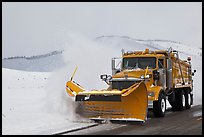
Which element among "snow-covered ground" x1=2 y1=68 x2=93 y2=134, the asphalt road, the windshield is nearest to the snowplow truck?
the windshield

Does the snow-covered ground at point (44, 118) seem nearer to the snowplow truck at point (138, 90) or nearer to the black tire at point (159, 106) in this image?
the snowplow truck at point (138, 90)

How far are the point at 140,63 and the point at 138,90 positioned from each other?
8.59ft

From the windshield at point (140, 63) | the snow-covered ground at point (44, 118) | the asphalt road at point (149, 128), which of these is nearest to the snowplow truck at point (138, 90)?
the windshield at point (140, 63)

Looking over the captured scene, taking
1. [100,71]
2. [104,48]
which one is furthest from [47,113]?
[104,48]

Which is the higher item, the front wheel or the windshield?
the windshield

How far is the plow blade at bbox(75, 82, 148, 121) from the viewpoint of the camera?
35.0ft

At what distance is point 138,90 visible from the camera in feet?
35.4

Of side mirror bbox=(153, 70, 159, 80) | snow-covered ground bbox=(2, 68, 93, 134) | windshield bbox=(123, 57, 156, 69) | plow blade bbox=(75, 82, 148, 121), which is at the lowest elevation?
snow-covered ground bbox=(2, 68, 93, 134)

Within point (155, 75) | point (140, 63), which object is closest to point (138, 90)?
point (155, 75)

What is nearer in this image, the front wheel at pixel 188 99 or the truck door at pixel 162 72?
the truck door at pixel 162 72

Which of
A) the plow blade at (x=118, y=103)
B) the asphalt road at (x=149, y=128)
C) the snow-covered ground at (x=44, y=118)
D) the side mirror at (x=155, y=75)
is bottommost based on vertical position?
the asphalt road at (x=149, y=128)

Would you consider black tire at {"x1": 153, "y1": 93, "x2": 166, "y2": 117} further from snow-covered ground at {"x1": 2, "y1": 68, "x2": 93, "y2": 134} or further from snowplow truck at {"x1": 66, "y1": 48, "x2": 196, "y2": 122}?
snow-covered ground at {"x1": 2, "y1": 68, "x2": 93, "y2": 134}

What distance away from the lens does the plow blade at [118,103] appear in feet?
35.0

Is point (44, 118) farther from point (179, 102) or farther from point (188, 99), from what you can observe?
point (188, 99)
